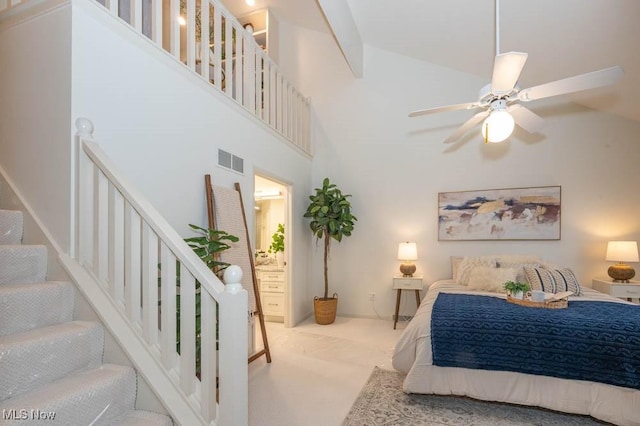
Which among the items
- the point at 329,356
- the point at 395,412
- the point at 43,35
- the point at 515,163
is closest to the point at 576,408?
the point at 395,412

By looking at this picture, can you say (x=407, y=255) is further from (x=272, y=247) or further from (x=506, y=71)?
(x=506, y=71)

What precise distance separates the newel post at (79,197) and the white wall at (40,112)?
0.04 m

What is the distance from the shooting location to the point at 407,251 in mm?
4324

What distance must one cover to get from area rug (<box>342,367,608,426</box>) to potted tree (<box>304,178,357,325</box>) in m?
1.94

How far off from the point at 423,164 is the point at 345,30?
2.05 metres

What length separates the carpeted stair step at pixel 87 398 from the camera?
1189 millimetres

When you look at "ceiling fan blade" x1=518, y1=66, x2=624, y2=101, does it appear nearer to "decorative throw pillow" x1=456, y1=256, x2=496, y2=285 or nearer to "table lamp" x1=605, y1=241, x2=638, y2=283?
"decorative throw pillow" x1=456, y1=256, x2=496, y2=285

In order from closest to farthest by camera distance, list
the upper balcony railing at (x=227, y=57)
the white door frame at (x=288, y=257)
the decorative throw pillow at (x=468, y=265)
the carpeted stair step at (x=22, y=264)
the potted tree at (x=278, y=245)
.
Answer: the carpeted stair step at (x=22, y=264)
the upper balcony railing at (x=227, y=57)
the decorative throw pillow at (x=468, y=265)
the white door frame at (x=288, y=257)
the potted tree at (x=278, y=245)

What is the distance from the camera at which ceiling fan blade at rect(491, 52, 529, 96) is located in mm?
2053

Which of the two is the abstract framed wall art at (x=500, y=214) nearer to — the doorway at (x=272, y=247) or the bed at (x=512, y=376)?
the bed at (x=512, y=376)

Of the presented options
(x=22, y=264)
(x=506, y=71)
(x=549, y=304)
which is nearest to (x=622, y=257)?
(x=549, y=304)

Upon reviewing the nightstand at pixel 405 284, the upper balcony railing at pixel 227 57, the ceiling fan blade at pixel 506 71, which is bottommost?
the nightstand at pixel 405 284

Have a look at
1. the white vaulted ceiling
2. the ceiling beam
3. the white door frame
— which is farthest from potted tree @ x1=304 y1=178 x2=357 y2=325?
the white vaulted ceiling

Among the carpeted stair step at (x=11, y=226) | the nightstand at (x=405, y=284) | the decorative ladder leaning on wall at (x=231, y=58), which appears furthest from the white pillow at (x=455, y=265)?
the carpeted stair step at (x=11, y=226)
